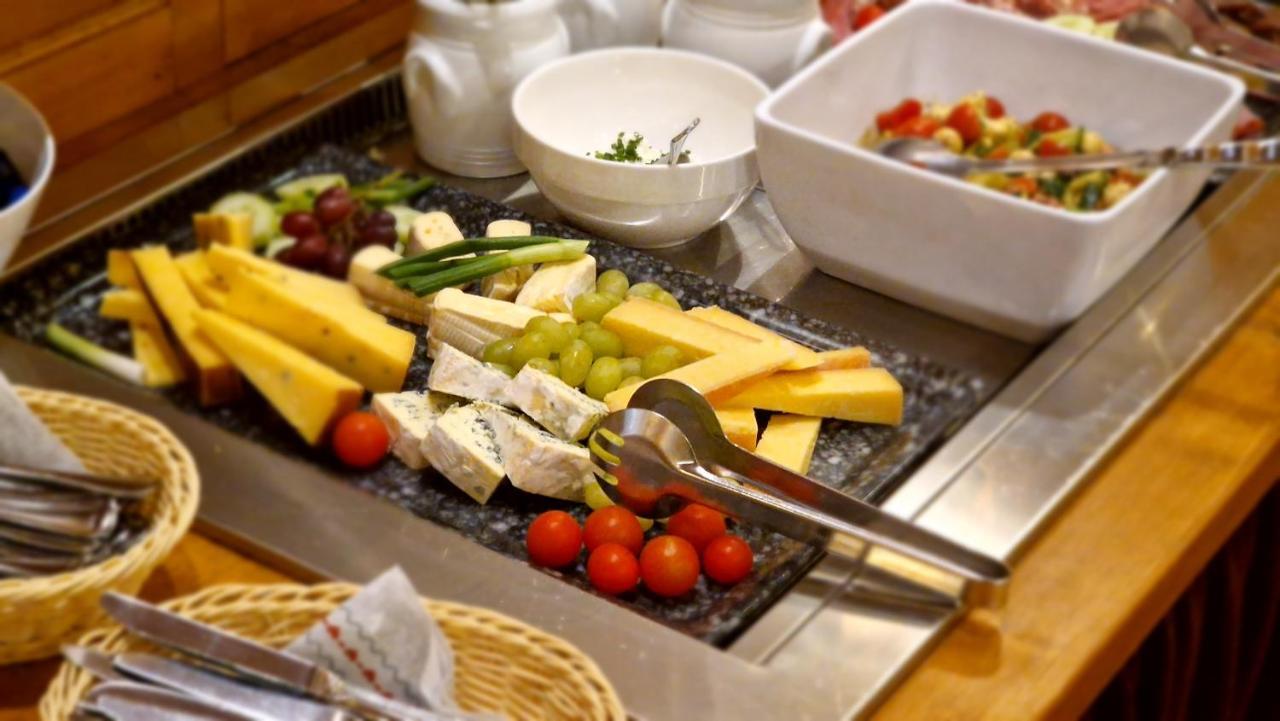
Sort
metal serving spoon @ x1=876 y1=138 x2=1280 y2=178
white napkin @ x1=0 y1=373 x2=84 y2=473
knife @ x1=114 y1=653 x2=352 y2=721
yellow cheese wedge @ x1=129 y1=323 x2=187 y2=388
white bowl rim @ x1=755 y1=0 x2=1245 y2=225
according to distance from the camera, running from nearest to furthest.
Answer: knife @ x1=114 y1=653 x2=352 y2=721, white napkin @ x1=0 y1=373 x2=84 y2=473, yellow cheese wedge @ x1=129 y1=323 x2=187 y2=388, white bowl rim @ x1=755 y1=0 x2=1245 y2=225, metal serving spoon @ x1=876 y1=138 x2=1280 y2=178

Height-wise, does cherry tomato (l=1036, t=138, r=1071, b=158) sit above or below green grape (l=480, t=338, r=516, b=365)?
above

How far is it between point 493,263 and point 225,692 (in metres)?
0.37

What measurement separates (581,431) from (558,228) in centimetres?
20

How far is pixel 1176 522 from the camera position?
1.05 meters

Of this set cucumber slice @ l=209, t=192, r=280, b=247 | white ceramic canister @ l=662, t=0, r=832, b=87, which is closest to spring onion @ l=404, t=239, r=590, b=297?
cucumber slice @ l=209, t=192, r=280, b=247

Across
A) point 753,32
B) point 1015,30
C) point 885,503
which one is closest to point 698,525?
point 885,503

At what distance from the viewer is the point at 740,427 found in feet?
3.31

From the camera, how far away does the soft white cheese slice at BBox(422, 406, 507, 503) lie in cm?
97

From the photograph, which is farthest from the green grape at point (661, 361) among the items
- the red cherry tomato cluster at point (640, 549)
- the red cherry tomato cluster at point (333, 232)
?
the red cherry tomato cluster at point (333, 232)

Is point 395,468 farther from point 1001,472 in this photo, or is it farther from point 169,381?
point 1001,472

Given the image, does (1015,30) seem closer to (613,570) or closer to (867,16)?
(867,16)

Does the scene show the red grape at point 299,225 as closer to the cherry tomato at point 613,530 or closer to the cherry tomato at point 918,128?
the cherry tomato at point 613,530

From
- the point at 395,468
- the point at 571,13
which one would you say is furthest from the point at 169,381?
the point at 571,13

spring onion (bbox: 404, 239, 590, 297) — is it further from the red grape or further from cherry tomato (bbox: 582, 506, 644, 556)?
cherry tomato (bbox: 582, 506, 644, 556)
